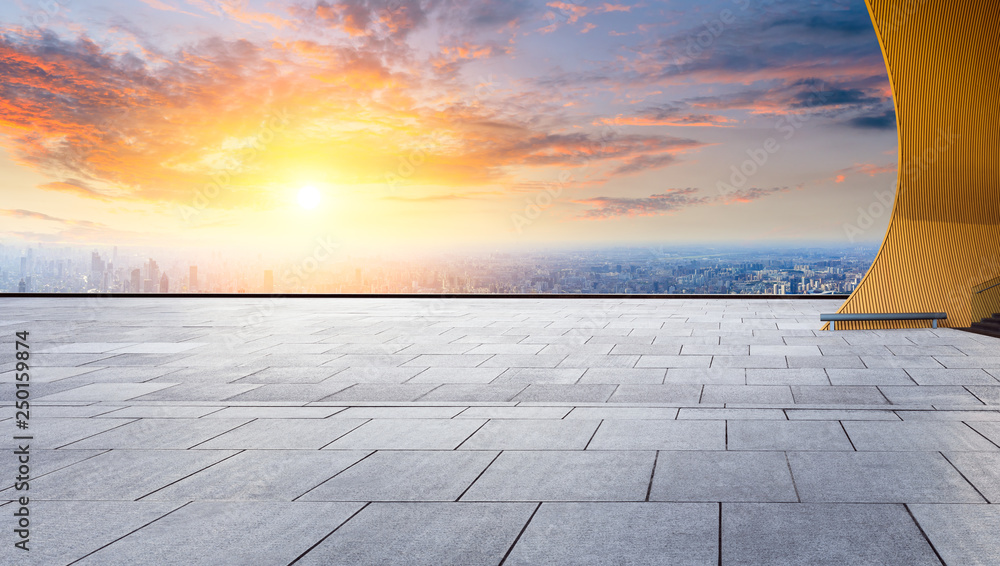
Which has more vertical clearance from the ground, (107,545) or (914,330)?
(914,330)

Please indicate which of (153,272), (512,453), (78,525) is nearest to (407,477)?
(512,453)

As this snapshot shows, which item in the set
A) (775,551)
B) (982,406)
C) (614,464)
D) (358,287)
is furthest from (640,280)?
(775,551)

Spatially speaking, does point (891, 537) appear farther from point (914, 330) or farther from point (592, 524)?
point (914, 330)

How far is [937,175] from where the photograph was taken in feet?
46.8

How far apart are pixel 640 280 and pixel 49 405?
776 inches

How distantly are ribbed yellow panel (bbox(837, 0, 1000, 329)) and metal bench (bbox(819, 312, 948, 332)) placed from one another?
165 millimetres

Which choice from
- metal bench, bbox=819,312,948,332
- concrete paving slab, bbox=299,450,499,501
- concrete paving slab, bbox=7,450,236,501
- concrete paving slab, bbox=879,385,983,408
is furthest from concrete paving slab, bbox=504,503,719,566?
metal bench, bbox=819,312,948,332

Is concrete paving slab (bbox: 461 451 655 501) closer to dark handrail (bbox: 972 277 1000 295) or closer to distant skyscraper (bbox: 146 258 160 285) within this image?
dark handrail (bbox: 972 277 1000 295)

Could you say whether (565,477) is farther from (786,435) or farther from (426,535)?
(786,435)

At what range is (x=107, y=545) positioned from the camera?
394 centimetres

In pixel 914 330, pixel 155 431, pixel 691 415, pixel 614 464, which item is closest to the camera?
pixel 614 464

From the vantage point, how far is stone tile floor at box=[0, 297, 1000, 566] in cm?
396

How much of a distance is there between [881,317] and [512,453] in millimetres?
11268

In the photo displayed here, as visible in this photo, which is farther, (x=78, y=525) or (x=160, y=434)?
(x=160, y=434)
